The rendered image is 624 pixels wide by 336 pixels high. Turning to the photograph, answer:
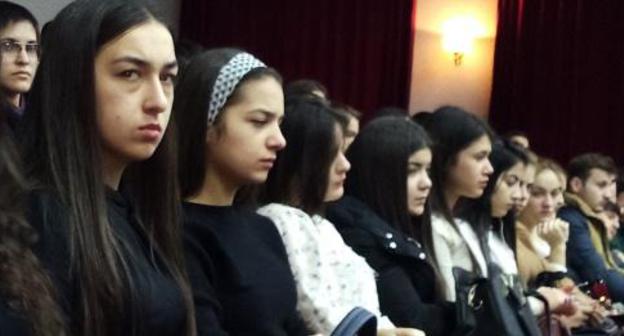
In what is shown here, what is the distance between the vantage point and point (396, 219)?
9.56 feet

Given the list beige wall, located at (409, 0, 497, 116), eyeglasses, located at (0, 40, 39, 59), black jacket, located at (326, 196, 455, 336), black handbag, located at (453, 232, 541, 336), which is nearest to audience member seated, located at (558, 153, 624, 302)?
black handbag, located at (453, 232, 541, 336)

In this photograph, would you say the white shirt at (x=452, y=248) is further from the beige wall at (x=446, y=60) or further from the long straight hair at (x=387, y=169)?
the beige wall at (x=446, y=60)

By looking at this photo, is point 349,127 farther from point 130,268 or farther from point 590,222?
point 590,222

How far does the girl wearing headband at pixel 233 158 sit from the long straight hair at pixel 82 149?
34 centimetres

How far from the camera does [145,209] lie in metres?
1.76

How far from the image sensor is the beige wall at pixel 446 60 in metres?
7.59

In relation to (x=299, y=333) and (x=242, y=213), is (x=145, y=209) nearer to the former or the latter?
(x=242, y=213)

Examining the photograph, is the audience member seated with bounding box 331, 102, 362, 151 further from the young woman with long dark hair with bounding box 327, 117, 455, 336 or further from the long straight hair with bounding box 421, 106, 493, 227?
the long straight hair with bounding box 421, 106, 493, 227

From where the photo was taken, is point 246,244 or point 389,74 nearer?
point 246,244

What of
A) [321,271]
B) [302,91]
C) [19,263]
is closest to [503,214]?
[302,91]

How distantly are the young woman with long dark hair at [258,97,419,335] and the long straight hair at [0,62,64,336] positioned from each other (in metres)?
0.90

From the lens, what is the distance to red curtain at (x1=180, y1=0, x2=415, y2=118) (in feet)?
24.5

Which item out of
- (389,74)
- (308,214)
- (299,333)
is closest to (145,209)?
(299,333)

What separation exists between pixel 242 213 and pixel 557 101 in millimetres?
5845
